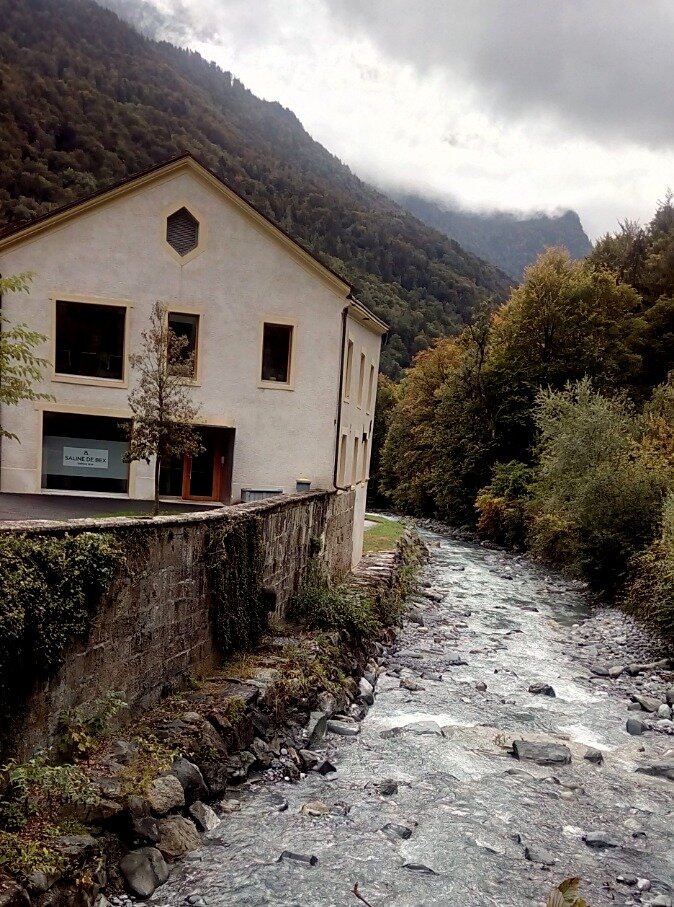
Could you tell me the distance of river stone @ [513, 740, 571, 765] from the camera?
10.7 m

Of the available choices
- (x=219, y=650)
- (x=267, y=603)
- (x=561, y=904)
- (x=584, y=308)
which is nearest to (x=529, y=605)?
(x=267, y=603)

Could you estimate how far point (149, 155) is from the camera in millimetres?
86062

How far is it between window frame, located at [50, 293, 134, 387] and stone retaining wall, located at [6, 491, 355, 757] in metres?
9.40

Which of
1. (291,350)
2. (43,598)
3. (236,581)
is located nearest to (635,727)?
(236,581)

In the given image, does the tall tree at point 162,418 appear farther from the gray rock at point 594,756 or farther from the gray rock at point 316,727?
the gray rock at point 594,756

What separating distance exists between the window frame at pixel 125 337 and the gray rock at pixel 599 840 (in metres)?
16.1

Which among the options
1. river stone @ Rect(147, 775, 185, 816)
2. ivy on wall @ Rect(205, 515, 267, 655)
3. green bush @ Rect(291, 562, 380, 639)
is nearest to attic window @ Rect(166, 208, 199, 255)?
green bush @ Rect(291, 562, 380, 639)

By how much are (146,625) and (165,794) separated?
77.4 inches

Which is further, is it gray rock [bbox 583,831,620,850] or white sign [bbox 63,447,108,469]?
white sign [bbox 63,447,108,469]

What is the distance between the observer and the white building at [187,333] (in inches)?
779

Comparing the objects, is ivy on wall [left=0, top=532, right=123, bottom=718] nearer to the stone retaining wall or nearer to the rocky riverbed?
the stone retaining wall

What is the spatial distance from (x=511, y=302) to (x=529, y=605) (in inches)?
1016

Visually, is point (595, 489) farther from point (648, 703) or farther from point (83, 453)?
point (83, 453)

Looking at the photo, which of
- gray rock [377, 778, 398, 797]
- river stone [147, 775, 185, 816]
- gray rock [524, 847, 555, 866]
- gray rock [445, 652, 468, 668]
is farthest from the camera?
gray rock [445, 652, 468, 668]
